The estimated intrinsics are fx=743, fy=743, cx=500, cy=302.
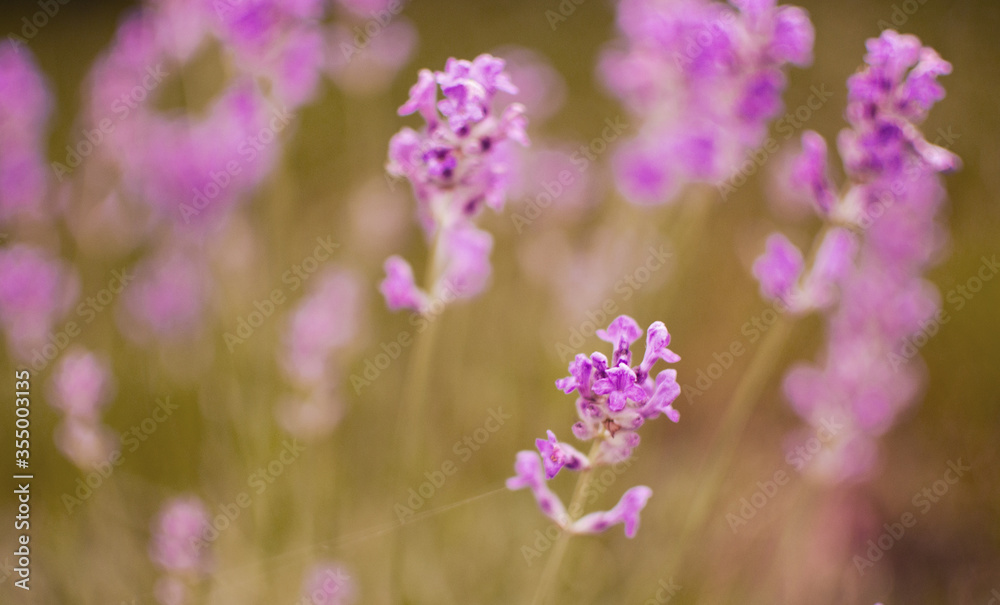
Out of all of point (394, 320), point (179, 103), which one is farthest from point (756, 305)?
point (179, 103)

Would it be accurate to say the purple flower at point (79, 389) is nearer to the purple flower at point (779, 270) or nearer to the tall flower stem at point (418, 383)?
the tall flower stem at point (418, 383)

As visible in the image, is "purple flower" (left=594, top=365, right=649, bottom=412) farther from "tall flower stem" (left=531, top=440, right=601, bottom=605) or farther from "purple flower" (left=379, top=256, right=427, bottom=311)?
"purple flower" (left=379, top=256, right=427, bottom=311)

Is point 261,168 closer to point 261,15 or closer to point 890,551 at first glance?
point 261,15

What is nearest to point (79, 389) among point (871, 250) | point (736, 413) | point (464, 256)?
point (464, 256)

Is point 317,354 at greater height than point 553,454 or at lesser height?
lesser

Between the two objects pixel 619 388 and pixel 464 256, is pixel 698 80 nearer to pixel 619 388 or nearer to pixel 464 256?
pixel 464 256

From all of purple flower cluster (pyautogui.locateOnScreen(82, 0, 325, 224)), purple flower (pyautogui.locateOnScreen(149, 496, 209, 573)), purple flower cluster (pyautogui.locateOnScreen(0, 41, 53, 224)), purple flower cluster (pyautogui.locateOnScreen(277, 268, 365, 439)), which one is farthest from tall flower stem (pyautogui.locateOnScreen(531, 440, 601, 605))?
purple flower cluster (pyautogui.locateOnScreen(0, 41, 53, 224))
